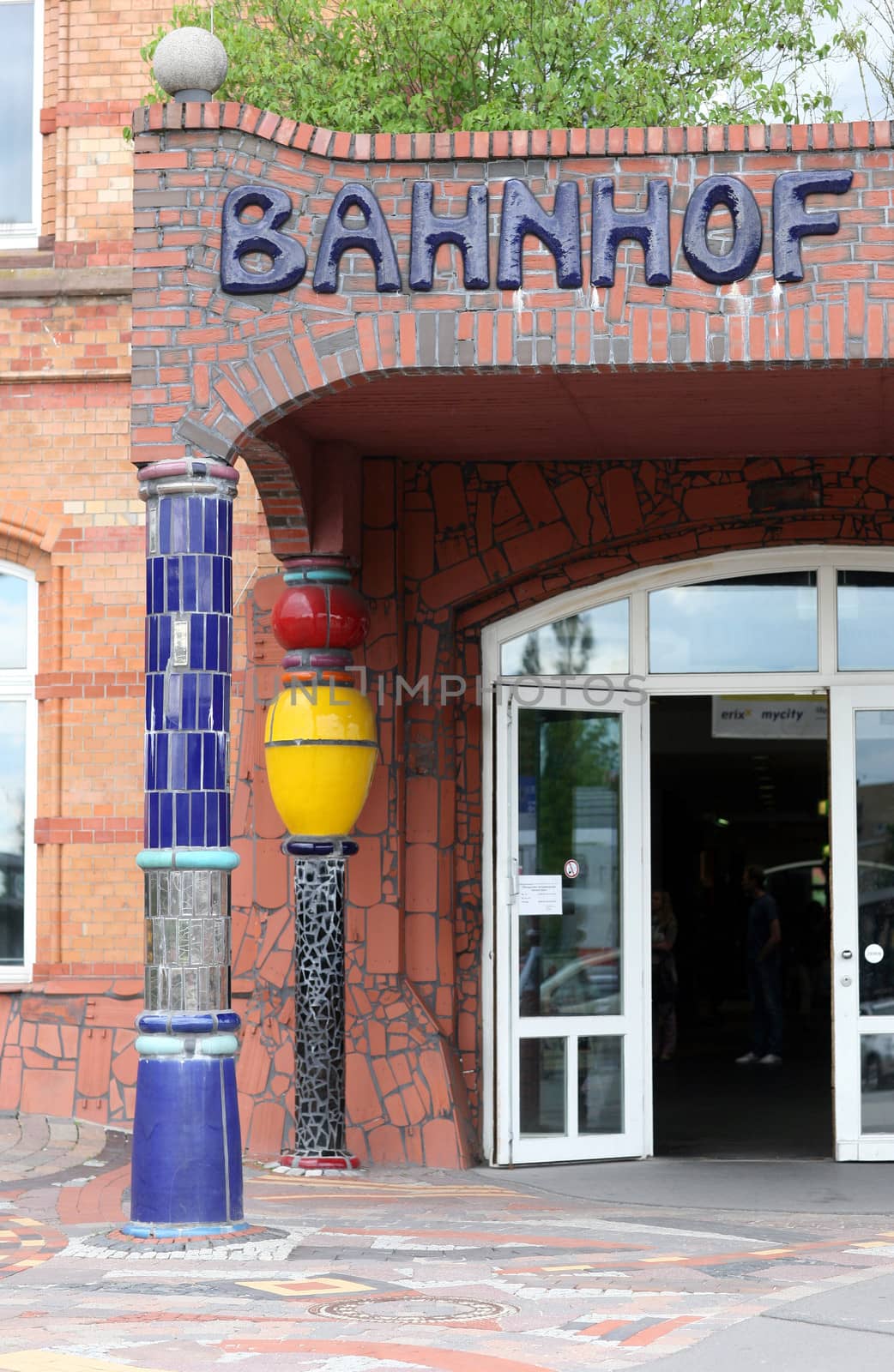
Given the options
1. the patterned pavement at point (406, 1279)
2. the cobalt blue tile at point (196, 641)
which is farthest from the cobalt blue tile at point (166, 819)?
the patterned pavement at point (406, 1279)

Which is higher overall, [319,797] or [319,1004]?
[319,797]

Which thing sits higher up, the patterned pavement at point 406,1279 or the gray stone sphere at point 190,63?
the gray stone sphere at point 190,63

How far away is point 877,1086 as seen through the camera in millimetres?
9867

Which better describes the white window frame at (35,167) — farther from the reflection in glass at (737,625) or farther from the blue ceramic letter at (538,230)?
the blue ceramic letter at (538,230)

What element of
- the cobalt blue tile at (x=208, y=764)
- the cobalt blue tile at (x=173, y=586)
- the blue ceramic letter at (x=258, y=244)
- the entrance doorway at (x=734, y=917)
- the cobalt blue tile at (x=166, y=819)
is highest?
the blue ceramic letter at (x=258, y=244)

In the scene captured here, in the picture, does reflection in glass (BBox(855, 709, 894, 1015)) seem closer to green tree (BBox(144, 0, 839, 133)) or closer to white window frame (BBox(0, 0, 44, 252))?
green tree (BBox(144, 0, 839, 133))

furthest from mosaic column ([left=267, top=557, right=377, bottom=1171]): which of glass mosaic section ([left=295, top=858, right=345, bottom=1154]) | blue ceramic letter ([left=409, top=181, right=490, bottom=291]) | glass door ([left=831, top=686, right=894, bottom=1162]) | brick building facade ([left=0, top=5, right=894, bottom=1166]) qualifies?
glass door ([left=831, top=686, right=894, bottom=1162])

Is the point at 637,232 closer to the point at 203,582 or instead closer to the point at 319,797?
the point at 203,582

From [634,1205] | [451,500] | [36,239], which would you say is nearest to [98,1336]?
[634,1205]

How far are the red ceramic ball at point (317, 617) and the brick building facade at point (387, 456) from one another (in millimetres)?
285

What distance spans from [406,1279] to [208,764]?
2.21m

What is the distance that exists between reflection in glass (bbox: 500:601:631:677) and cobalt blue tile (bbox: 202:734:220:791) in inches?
122

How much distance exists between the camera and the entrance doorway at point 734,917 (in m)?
11.2

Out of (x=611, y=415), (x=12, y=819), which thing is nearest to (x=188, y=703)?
(x=611, y=415)
